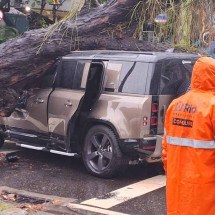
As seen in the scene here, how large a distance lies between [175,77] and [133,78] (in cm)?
63

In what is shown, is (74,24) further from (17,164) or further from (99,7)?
(17,164)

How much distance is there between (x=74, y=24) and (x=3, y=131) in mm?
2370

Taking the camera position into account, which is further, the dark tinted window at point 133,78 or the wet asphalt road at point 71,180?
the dark tinted window at point 133,78

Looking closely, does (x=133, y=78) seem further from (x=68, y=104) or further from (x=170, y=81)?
(x=68, y=104)

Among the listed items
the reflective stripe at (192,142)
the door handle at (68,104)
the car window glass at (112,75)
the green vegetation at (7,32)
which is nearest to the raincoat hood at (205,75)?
the reflective stripe at (192,142)

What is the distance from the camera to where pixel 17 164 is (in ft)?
28.4

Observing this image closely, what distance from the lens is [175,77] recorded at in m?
7.48

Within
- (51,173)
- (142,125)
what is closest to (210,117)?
(142,125)

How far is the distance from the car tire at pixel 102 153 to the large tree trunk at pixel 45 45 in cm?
150

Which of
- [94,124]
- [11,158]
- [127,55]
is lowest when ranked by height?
[11,158]

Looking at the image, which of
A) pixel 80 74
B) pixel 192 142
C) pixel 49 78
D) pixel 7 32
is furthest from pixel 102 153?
pixel 7 32

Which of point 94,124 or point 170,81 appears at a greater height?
point 170,81

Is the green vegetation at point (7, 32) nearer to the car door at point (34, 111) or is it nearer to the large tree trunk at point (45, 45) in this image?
the car door at point (34, 111)

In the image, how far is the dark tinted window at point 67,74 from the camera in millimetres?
8180
